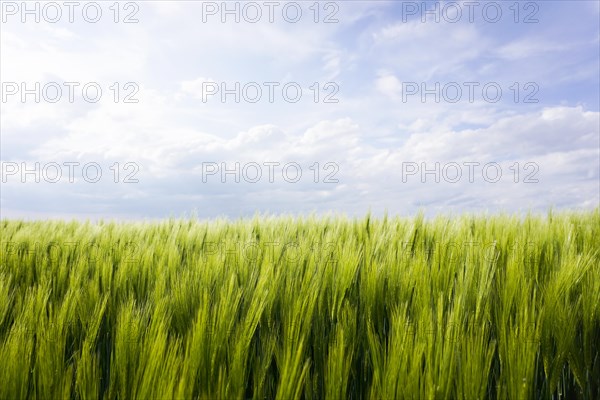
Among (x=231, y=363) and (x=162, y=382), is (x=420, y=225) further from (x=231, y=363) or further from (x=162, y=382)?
(x=162, y=382)

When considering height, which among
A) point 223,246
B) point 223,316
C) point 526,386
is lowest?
point 526,386

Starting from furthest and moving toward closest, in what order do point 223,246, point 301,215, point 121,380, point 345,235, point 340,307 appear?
point 301,215, point 345,235, point 223,246, point 340,307, point 121,380

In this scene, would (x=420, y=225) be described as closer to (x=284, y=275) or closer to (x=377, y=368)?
(x=284, y=275)

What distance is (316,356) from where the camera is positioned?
991 millimetres

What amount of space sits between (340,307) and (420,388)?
1.14 feet

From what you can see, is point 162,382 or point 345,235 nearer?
point 162,382

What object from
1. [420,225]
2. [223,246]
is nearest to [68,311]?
[223,246]

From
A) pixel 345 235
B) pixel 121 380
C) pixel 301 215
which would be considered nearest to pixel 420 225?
pixel 345 235

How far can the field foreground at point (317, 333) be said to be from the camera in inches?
31.4

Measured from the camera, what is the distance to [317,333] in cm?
102

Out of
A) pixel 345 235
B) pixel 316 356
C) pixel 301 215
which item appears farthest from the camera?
pixel 301 215

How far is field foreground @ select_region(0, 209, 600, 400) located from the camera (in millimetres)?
798

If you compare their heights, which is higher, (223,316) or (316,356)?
(223,316)

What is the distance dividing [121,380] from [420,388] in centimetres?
58
